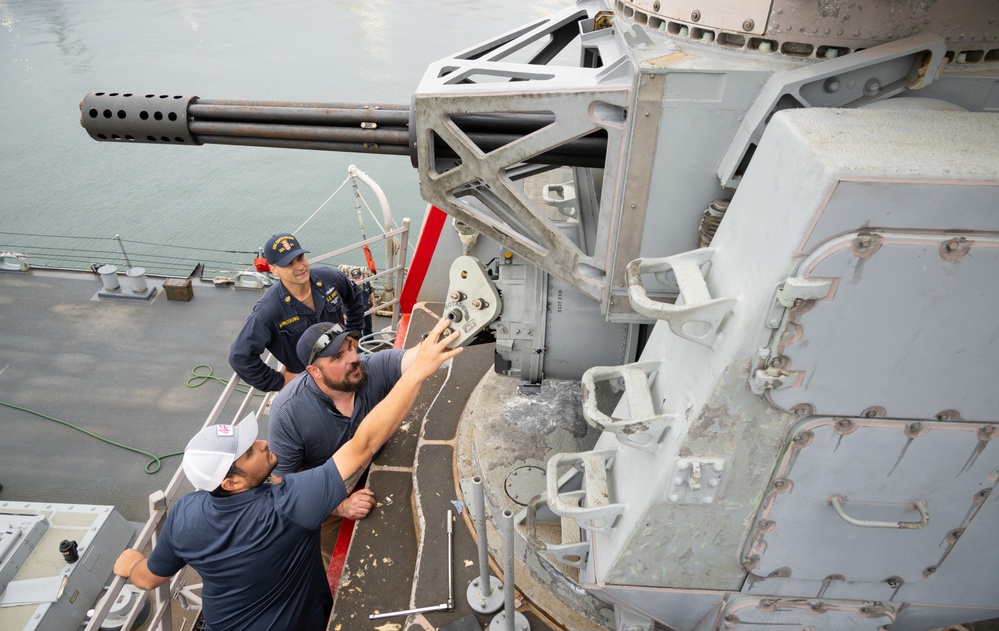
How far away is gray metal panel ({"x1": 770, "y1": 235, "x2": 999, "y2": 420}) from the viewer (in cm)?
187

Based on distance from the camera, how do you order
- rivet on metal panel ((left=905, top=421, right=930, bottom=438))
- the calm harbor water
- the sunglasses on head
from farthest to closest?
the calm harbor water
the sunglasses on head
rivet on metal panel ((left=905, top=421, right=930, bottom=438))

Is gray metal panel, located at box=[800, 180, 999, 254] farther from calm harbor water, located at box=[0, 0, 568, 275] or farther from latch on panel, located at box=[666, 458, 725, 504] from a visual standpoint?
calm harbor water, located at box=[0, 0, 568, 275]

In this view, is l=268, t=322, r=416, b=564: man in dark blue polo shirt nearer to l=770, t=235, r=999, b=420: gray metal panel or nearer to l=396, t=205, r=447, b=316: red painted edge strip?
l=770, t=235, r=999, b=420: gray metal panel

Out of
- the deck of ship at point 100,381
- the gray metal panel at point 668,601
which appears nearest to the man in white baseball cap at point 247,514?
the gray metal panel at point 668,601

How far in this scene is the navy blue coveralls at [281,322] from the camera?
4688 millimetres

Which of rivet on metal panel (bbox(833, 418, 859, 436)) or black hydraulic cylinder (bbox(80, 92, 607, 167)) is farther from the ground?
black hydraulic cylinder (bbox(80, 92, 607, 167))

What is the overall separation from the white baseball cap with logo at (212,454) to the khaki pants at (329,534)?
1.94 meters

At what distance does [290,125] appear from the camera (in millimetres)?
3629

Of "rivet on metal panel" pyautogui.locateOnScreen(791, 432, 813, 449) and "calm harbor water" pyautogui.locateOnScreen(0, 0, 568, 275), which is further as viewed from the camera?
"calm harbor water" pyautogui.locateOnScreen(0, 0, 568, 275)

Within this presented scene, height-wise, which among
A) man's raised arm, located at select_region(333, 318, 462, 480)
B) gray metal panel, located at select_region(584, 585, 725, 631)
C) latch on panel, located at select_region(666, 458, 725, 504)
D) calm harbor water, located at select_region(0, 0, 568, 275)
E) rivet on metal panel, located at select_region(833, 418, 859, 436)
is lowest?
calm harbor water, located at select_region(0, 0, 568, 275)

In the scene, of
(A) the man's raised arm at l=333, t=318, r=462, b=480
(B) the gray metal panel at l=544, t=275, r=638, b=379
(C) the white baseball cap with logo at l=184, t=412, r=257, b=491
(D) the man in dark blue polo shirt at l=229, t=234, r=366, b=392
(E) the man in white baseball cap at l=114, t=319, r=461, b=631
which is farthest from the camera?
(D) the man in dark blue polo shirt at l=229, t=234, r=366, b=392

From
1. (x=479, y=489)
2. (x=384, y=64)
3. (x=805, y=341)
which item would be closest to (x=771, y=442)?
(x=805, y=341)

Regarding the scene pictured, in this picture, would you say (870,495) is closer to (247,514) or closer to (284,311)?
(247,514)

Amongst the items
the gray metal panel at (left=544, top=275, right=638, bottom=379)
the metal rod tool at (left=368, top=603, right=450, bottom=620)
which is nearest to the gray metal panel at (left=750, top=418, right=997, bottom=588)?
the gray metal panel at (left=544, top=275, right=638, bottom=379)
